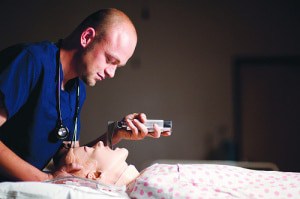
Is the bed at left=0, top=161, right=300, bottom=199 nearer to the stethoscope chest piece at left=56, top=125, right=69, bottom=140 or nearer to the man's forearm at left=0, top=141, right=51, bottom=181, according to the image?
the man's forearm at left=0, top=141, right=51, bottom=181

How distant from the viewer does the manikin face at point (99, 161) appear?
1.44 m

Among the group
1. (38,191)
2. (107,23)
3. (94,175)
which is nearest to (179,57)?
(107,23)

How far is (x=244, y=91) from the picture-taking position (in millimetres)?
4109

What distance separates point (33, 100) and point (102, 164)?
37 centimetres

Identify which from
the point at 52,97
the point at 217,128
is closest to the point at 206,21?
the point at 217,128

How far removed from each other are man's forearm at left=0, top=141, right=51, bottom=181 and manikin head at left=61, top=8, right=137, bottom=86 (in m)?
0.44

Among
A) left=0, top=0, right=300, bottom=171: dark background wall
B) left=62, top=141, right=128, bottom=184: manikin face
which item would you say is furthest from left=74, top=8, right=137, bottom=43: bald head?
left=0, top=0, right=300, bottom=171: dark background wall

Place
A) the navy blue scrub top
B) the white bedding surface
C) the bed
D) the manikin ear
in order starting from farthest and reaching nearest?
the manikin ear → the navy blue scrub top → the bed → the white bedding surface

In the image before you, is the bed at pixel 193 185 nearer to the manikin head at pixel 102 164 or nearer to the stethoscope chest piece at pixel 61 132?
the manikin head at pixel 102 164

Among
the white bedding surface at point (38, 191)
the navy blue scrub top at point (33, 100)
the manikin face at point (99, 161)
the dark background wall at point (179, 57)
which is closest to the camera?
the white bedding surface at point (38, 191)

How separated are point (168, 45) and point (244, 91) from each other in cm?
96

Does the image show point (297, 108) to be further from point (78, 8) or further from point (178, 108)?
point (78, 8)

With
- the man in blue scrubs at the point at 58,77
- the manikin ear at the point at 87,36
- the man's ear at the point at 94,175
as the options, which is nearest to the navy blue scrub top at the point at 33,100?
the man in blue scrubs at the point at 58,77

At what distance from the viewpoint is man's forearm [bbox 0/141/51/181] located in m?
1.26
